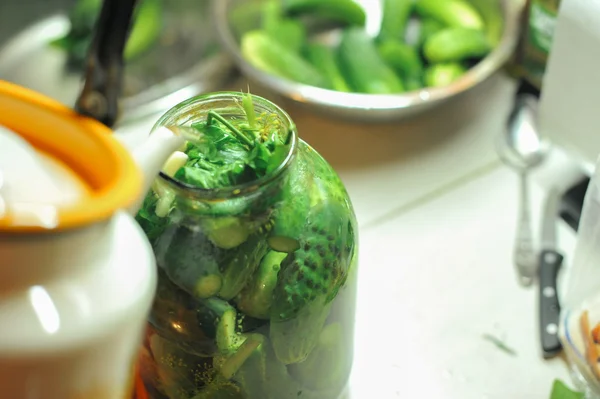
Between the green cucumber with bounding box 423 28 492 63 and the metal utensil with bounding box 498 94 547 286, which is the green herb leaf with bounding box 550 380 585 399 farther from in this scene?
the green cucumber with bounding box 423 28 492 63

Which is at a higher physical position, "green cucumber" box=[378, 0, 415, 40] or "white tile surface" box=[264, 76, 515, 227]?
"green cucumber" box=[378, 0, 415, 40]

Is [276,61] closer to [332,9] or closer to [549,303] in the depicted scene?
[332,9]

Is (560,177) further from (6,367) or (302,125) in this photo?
(6,367)

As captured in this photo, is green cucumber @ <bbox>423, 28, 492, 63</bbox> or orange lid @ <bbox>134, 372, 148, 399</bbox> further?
green cucumber @ <bbox>423, 28, 492, 63</bbox>

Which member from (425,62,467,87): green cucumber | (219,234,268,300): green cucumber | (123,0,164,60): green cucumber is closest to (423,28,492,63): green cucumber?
(425,62,467,87): green cucumber

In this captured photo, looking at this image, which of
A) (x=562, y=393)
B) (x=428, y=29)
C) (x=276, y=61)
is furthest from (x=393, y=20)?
(x=562, y=393)

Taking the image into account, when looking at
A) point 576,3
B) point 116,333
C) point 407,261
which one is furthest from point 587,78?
point 116,333
